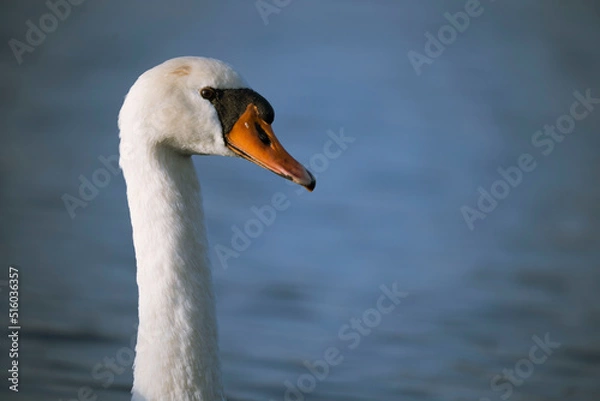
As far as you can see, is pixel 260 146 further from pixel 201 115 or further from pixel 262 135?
pixel 201 115

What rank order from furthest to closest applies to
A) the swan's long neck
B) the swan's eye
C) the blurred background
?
the blurred background
the swan's eye
the swan's long neck

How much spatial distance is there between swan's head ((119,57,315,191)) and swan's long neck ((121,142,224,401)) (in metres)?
0.09

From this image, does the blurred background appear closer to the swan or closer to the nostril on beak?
the swan

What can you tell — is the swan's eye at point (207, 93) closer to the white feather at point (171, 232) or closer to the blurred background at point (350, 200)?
the white feather at point (171, 232)

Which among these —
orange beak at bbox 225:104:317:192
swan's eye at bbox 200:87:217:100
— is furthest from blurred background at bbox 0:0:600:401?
swan's eye at bbox 200:87:217:100

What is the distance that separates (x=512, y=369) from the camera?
841 cm

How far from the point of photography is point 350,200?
10.9 meters

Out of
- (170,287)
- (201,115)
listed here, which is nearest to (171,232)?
(170,287)

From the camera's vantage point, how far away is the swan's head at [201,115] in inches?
185

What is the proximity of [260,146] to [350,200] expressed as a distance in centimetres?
606

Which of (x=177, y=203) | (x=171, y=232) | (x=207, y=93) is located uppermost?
(x=207, y=93)

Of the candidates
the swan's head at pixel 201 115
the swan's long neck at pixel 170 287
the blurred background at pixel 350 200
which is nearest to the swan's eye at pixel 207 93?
the swan's head at pixel 201 115

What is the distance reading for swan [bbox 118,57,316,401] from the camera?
4.66 m

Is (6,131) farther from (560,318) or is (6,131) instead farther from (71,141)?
(560,318)
